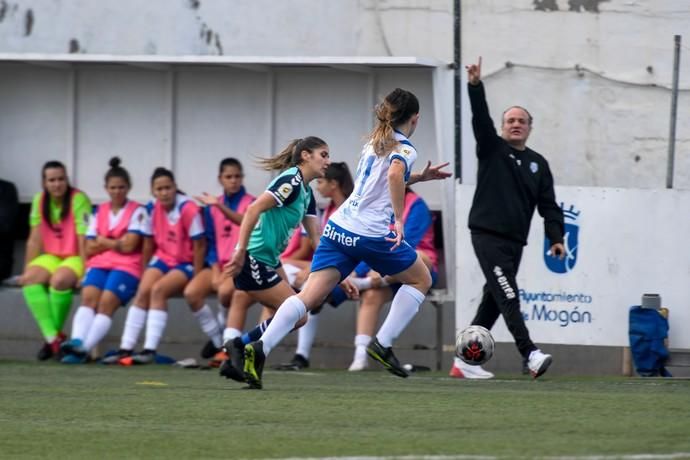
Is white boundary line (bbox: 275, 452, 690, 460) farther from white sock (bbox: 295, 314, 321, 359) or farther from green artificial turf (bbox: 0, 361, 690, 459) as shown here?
white sock (bbox: 295, 314, 321, 359)

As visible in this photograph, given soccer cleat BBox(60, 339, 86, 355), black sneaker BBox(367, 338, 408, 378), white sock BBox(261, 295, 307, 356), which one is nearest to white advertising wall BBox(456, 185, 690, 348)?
black sneaker BBox(367, 338, 408, 378)

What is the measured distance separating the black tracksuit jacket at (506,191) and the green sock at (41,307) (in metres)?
4.63

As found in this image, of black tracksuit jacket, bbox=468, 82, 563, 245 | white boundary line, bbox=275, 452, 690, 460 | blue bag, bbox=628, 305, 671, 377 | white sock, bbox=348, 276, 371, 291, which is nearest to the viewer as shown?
white boundary line, bbox=275, 452, 690, 460

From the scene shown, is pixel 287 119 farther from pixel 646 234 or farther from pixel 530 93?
pixel 646 234

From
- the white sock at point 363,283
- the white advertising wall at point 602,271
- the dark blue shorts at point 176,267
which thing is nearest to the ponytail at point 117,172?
the dark blue shorts at point 176,267

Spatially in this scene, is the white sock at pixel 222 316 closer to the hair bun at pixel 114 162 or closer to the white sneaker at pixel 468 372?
the hair bun at pixel 114 162

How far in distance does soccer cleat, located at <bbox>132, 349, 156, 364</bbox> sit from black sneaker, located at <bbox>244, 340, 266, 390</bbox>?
4155 millimetres

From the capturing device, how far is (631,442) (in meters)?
6.17

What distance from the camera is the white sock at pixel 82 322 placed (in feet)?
43.9

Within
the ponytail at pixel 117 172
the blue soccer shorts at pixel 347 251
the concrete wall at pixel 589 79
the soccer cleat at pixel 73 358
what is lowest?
the soccer cleat at pixel 73 358

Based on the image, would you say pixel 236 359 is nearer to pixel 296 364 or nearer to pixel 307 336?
pixel 296 364

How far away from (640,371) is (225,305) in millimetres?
3737

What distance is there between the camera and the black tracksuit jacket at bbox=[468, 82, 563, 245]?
10555 millimetres

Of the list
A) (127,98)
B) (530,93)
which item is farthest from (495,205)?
(127,98)
